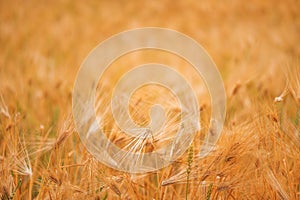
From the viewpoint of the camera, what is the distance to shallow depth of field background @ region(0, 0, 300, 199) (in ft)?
2.12

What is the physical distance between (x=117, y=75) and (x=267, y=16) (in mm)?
1174

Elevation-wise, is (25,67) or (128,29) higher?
(128,29)

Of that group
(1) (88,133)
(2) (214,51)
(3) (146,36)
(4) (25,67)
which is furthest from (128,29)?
(1) (88,133)

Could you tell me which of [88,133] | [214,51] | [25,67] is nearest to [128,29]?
[214,51]

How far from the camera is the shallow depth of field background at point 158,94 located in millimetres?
645

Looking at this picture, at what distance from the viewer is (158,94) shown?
0.85 metres

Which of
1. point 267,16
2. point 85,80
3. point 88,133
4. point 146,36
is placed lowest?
point 88,133

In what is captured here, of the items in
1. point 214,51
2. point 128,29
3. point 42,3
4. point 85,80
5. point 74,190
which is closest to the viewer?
point 74,190

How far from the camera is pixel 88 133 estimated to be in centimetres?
71

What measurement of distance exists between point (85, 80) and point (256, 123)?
0.90 metres

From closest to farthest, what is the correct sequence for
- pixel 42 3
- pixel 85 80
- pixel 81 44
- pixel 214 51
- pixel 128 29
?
1. pixel 85 80
2. pixel 214 51
3. pixel 81 44
4. pixel 128 29
5. pixel 42 3

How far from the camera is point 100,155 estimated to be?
2.20 feet

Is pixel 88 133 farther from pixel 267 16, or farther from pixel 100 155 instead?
pixel 267 16

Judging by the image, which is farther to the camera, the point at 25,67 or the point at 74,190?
the point at 25,67
